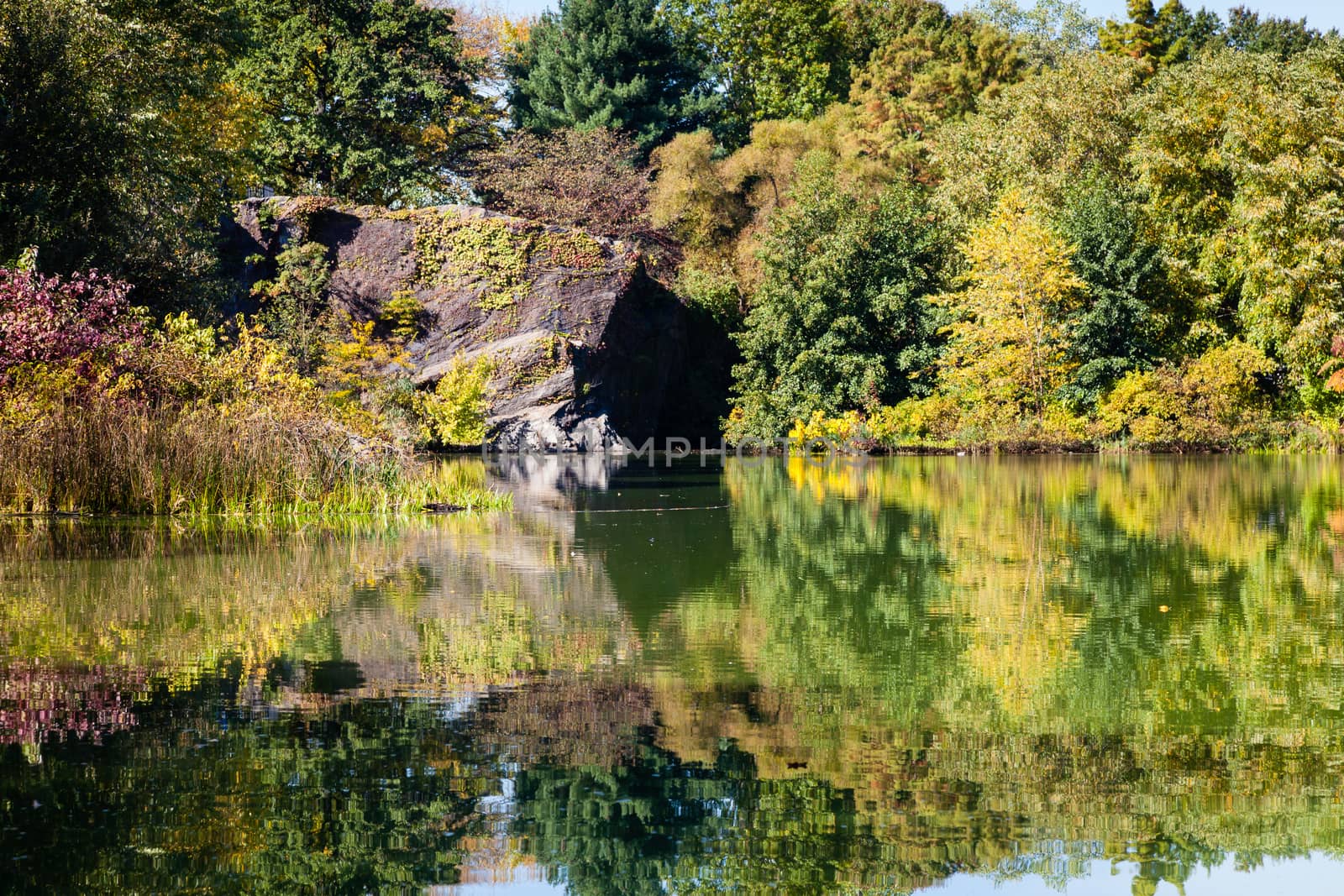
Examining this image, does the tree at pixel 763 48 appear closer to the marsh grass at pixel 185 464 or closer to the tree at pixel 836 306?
the tree at pixel 836 306

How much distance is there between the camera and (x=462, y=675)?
5.28 meters

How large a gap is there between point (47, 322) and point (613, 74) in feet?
90.8

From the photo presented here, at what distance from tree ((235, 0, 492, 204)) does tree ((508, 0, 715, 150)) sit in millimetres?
4331

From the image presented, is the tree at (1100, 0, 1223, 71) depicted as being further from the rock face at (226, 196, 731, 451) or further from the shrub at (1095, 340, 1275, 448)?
the rock face at (226, 196, 731, 451)

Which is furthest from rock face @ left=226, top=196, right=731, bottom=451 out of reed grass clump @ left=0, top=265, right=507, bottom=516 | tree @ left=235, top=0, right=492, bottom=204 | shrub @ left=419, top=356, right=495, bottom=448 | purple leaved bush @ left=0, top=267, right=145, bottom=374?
purple leaved bush @ left=0, top=267, right=145, bottom=374

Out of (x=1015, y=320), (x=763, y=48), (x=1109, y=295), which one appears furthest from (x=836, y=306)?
(x=763, y=48)

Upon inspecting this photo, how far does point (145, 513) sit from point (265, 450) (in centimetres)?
113

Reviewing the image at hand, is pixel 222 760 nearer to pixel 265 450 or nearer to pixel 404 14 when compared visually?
pixel 265 450

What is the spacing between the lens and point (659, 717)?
15.2ft

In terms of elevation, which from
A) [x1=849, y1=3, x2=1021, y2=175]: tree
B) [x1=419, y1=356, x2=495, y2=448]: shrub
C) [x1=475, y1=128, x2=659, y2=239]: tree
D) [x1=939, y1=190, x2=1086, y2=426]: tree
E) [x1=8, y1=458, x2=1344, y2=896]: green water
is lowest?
[x1=8, y1=458, x2=1344, y2=896]: green water

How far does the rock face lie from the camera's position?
2762 cm

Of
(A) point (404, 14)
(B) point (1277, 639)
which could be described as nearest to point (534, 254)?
(A) point (404, 14)

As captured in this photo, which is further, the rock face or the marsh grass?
the rock face

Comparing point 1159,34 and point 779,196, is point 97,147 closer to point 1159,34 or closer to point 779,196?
point 779,196
